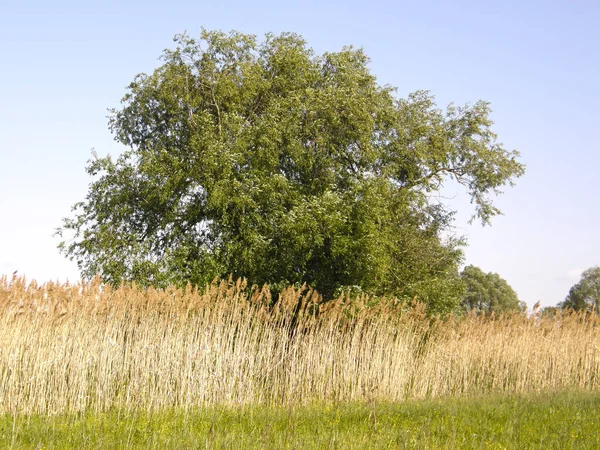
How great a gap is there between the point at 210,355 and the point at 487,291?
44830mm

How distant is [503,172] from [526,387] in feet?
36.8

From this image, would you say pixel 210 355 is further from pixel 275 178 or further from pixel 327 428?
pixel 275 178

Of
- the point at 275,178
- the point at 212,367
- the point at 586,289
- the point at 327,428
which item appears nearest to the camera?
the point at 327,428

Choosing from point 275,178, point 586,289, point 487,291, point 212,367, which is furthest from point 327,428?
point 586,289

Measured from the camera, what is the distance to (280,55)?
21.2m

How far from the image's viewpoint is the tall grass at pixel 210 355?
30.7ft

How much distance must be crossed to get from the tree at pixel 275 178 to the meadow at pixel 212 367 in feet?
15.4

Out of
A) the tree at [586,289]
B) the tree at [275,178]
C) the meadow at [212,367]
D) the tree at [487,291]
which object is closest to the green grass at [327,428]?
the meadow at [212,367]

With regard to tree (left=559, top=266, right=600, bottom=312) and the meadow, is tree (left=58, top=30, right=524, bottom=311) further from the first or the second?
tree (left=559, top=266, right=600, bottom=312)

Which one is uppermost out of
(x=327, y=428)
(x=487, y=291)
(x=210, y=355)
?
(x=487, y=291)

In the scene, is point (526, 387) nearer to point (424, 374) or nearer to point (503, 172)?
point (424, 374)

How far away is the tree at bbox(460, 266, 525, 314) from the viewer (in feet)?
169

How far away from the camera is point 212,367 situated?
10.4m

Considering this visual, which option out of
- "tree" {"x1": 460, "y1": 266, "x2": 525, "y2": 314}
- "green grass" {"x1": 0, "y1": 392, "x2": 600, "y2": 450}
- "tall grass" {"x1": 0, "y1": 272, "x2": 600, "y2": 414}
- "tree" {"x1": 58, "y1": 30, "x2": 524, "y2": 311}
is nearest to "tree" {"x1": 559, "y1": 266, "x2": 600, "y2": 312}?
"tree" {"x1": 460, "y1": 266, "x2": 525, "y2": 314}
